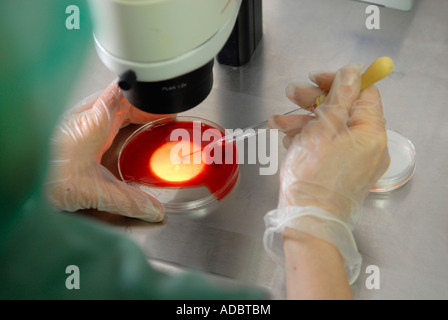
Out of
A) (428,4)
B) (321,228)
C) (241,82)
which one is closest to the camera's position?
(321,228)

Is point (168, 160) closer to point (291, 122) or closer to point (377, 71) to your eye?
point (291, 122)

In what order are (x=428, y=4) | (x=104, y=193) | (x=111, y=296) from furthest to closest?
1. (x=428, y=4)
2. (x=104, y=193)
3. (x=111, y=296)

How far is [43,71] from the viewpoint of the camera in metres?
0.75

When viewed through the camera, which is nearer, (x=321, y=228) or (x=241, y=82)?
(x=321, y=228)

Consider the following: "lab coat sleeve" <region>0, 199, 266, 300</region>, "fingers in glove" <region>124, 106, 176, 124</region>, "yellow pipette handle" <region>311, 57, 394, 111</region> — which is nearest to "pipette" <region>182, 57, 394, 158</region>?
"yellow pipette handle" <region>311, 57, 394, 111</region>

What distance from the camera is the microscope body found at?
81 centimetres

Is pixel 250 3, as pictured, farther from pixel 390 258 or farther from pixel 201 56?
pixel 390 258

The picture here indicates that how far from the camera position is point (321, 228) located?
3.42ft

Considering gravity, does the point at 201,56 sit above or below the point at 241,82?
above

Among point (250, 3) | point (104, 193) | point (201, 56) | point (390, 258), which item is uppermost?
point (201, 56)

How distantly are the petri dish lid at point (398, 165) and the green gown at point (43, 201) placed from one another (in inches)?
A: 22.3

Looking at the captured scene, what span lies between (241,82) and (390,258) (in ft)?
2.23

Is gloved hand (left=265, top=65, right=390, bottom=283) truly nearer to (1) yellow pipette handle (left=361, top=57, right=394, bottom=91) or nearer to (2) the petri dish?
(1) yellow pipette handle (left=361, top=57, right=394, bottom=91)
